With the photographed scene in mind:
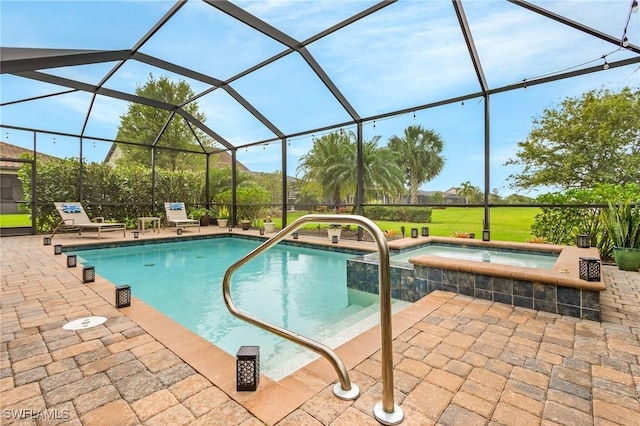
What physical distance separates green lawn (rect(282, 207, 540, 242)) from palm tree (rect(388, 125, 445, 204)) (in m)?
1.42

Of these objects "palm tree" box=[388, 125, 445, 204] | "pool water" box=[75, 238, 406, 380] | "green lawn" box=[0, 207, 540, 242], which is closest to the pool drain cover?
"pool water" box=[75, 238, 406, 380]

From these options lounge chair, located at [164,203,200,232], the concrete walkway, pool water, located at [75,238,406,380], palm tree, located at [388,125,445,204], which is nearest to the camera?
the concrete walkway

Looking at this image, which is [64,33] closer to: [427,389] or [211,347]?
[211,347]

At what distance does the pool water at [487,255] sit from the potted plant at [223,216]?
7937 mm

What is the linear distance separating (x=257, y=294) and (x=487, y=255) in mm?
4294

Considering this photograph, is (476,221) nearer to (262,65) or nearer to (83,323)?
(262,65)

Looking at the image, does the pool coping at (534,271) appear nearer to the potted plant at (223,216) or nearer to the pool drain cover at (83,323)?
the pool drain cover at (83,323)

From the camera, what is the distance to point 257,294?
14.8 ft

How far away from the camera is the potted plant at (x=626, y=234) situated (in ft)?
14.7

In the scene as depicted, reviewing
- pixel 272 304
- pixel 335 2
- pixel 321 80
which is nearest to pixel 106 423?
pixel 272 304

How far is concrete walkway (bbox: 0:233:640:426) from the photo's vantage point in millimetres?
1484

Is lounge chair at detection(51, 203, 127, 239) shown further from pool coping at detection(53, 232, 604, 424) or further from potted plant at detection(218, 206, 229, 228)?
pool coping at detection(53, 232, 604, 424)

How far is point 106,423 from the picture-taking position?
4.72 feet

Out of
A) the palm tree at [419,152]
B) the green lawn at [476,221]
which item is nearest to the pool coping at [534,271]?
the green lawn at [476,221]
